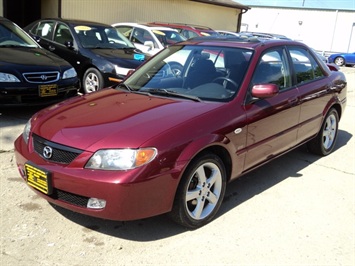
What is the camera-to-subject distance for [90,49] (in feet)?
26.5

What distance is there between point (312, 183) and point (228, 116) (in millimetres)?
1689

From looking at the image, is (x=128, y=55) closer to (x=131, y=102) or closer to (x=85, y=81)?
(x=85, y=81)

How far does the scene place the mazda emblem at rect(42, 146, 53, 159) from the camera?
3.12 metres

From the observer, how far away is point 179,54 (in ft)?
14.8

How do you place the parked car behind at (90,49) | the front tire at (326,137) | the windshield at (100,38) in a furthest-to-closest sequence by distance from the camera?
1. the windshield at (100,38)
2. the parked car behind at (90,49)
3. the front tire at (326,137)

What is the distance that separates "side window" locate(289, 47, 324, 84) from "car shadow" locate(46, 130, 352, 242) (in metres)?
1.10

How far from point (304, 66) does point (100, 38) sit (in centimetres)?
516

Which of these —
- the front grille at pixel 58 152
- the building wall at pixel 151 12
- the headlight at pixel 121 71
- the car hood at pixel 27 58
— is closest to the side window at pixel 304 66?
the front grille at pixel 58 152

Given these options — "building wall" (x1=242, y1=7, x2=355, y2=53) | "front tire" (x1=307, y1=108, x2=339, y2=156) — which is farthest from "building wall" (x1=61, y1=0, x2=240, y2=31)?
"building wall" (x1=242, y1=7, x2=355, y2=53)

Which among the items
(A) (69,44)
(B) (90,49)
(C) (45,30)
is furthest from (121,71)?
(C) (45,30)

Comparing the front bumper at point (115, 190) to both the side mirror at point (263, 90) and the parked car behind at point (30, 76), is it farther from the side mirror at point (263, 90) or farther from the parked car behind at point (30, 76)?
the parked car behind at point (30, 76)

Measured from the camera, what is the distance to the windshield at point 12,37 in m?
7.04

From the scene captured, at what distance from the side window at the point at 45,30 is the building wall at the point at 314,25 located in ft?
93.9

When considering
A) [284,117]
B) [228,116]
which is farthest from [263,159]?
[228,116]
